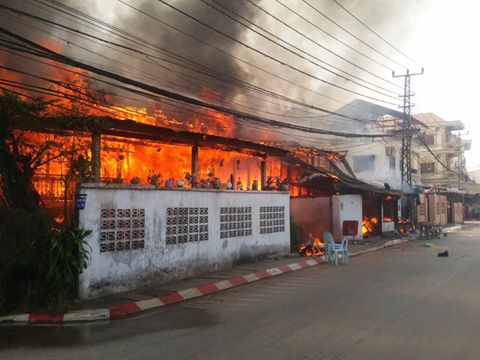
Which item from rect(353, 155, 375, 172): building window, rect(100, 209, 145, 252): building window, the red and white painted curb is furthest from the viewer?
rect(353, 155, 375, 172): building window

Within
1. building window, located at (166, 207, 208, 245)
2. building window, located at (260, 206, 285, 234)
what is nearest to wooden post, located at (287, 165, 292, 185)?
building window, located at (260, 206, 285, 234)

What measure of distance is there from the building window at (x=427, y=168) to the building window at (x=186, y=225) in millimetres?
50059

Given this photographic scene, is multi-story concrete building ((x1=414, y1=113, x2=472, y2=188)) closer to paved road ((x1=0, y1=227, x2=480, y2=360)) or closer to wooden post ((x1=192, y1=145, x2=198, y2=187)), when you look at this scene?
wooden post ((x1=192, y1=145, x2=198, y2=187))

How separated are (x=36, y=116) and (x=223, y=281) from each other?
212 inches

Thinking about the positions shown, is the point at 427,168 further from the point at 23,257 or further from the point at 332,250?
the point at 23,257

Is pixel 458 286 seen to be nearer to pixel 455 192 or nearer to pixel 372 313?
pixel 372 313

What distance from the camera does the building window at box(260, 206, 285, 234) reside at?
48.6 ft

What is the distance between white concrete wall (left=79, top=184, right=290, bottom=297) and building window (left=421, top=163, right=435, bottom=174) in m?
47.1

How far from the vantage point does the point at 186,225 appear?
11.6 m

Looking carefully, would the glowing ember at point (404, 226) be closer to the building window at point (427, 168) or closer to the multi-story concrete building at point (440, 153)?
the multi-story concrete building at point (440, 153)

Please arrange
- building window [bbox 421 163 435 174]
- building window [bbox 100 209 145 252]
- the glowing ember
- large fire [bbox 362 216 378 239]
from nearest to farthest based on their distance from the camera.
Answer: building window [bbox 100 209 145 252], large fire [bbox 362 216 378 239], the glowing ember, building window [bbox 421 163 435 174]

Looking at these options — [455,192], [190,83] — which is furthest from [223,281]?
[455,192]

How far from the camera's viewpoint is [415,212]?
3278 centimetres

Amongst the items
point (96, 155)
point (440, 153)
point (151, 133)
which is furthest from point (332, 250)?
point (440, 153)
